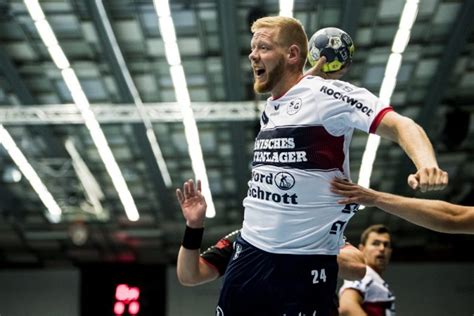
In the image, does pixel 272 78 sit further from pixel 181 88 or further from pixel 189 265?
pixel 181 88

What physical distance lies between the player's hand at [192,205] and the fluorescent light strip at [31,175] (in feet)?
53.6

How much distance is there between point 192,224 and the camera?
4672 mm

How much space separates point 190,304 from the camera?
2558 cm

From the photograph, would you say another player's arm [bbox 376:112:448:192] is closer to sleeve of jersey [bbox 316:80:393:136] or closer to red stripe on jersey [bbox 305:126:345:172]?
→ sleeve of jersey [bbox 316:80:393:136]

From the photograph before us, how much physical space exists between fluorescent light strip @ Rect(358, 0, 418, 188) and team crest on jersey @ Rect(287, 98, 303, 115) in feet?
34.8

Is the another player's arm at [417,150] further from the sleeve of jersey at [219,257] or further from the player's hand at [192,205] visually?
the sleeve of jersey at [219,257]

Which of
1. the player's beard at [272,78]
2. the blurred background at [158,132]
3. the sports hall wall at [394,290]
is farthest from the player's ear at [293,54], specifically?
the sports hall wall at [394,290]

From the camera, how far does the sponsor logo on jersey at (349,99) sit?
4133 millimetres

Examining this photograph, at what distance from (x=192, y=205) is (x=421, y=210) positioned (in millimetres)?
1195

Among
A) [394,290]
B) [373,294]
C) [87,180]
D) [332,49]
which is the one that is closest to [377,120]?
[332,49]

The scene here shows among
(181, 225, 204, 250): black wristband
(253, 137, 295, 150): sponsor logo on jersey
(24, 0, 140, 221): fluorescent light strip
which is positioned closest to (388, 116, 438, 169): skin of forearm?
(253, 137, 295, 150): sponsor logo on jersey

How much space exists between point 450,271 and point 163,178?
8.59 m

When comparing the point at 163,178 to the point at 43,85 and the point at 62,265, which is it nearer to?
the point at 43,85

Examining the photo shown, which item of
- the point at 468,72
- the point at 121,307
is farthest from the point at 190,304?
the point at 121,307
